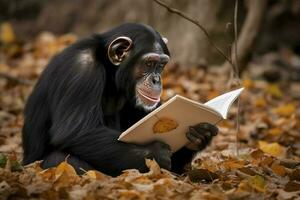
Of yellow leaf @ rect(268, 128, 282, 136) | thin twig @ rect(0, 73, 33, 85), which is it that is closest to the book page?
yellow leaf @ rect(268, 128, 282, 136)

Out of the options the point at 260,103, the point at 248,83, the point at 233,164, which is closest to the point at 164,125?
the point at 233,164

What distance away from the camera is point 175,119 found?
528 centimetres

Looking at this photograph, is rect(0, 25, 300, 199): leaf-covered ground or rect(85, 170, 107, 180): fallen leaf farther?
rect(85, 170, 107, 180): fallen leaf

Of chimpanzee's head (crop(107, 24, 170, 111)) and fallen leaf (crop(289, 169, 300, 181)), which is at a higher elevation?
chimpanzee's head (crop(107, 24, 170, 111))

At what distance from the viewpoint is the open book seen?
511cm

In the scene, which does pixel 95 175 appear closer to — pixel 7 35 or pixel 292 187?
pixel 292 187

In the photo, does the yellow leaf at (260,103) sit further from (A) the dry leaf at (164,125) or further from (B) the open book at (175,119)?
(A) the dry leaf at (164,125)

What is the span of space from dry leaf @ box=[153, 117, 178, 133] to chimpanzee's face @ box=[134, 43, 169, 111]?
0.63m

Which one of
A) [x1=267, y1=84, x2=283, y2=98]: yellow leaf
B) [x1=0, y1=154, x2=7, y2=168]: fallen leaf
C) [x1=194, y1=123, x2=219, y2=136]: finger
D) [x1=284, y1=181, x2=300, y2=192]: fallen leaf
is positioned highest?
[x1=194, y1=123, x2=219, y2=136]: finger

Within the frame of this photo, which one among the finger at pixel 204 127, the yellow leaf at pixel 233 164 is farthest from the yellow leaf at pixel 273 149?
the finger at pixel 204 127

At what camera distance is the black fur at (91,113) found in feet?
18.0

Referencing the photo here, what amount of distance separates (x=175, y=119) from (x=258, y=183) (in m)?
0.83

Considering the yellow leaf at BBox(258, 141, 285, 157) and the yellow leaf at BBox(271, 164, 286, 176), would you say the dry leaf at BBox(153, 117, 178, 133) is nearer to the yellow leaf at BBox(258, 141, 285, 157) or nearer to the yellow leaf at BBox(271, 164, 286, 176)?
the yellow leaf at BBox(271, 164, 286, 176)

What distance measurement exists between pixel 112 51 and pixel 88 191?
6.25 ft
